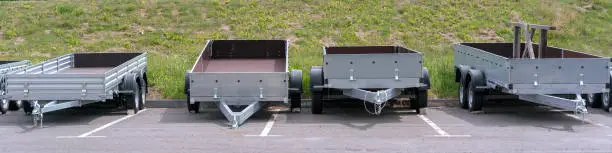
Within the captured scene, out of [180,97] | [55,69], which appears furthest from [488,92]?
[55,69]

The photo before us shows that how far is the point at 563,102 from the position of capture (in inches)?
492

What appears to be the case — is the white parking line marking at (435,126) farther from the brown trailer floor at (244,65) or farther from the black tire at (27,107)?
the black tire at (27,107)

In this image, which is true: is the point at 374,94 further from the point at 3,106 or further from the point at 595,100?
the point at 3,106

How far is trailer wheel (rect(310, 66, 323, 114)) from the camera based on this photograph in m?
14.1

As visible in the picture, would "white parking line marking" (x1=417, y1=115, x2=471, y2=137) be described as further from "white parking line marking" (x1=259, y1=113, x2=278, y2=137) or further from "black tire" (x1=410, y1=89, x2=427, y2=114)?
"white parking line marking" (x1=259, y1=113, x2=278, y2=137)

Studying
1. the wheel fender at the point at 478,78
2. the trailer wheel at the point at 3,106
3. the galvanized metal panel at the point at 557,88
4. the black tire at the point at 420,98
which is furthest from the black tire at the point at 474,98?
the trailer wheel at the point at 3,106

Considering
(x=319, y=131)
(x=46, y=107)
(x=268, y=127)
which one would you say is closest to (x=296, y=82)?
(x=268, y=127)

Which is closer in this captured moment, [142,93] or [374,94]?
[374,94]

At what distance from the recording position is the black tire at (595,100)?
1500 centimetres

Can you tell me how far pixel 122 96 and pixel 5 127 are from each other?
2.66m

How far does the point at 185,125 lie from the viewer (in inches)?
510

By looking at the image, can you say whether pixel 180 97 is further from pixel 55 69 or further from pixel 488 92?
pixel 488 92

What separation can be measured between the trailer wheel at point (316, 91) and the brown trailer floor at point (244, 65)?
64.2 inches

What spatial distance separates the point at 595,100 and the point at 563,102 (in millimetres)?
3085
